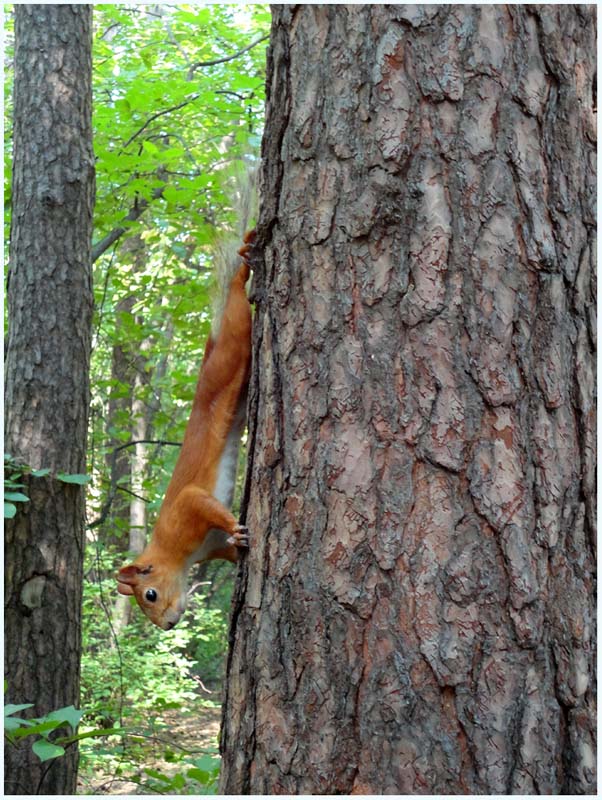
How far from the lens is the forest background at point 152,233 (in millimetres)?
5477

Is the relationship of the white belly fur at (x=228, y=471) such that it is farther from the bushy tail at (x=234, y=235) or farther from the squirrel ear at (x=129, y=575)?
the squirrel ear at (x=129, y=575)

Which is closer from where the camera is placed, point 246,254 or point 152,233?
point 246,254

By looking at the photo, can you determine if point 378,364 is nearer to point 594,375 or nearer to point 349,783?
point 594,375

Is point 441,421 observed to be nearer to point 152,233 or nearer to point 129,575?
point 129,575

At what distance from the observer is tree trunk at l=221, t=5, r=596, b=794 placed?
4.65 feet

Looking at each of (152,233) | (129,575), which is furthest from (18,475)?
(152,233)

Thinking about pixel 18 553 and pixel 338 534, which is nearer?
pixel 338 534

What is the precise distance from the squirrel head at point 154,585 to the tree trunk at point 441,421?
105cm

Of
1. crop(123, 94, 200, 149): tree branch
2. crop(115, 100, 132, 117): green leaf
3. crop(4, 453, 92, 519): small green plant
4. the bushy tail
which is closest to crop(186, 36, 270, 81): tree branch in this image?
crop(123, 94, 200, 149): tree branch

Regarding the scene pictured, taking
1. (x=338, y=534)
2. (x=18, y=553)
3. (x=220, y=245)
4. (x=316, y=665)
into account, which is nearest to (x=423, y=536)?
(x=338, y=534)

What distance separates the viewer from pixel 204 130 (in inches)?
279

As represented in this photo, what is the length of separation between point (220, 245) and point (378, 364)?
89cm

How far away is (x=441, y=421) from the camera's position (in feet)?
4.77

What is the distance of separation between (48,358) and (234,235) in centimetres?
237
